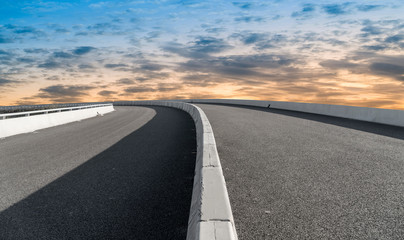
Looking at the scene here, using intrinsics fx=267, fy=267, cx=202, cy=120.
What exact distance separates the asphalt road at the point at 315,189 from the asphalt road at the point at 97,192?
0.99m

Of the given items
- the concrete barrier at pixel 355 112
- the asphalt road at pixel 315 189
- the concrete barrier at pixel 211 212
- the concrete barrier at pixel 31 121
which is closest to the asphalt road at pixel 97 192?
Result: the concrete barrier at pixel 211 212

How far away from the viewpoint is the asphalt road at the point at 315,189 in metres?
3.24

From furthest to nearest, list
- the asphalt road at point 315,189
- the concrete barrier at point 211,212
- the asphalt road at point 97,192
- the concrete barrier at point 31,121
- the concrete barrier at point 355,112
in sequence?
the concrete barrier at point 355,112
the concrete barrier at point 31,121
the asphalt road at point 97,192
the asphalt road at point 315,189
the concrete barrier at point 211,212

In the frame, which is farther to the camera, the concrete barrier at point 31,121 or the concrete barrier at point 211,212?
the concrete barrier at point 31,121

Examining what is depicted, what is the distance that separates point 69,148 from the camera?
28.4 feet

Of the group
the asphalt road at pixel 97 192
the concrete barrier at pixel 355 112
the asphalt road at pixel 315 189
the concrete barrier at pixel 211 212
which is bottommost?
the asphalt road at pixel 97 192

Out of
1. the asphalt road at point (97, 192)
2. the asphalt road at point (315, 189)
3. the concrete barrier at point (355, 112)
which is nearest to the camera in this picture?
the asphalt road at point (315, 189)

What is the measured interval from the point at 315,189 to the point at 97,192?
375 cm

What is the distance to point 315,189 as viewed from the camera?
448cm

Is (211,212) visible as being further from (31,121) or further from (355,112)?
(355,112)

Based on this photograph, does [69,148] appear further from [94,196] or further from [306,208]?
[306,208]

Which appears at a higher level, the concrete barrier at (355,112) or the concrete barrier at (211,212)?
the concrete barrier at (355,112)

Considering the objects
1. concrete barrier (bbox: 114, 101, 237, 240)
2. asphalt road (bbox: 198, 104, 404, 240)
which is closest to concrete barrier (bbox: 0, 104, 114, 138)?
asphalt road (bbox: 198, 104, 404, 240)

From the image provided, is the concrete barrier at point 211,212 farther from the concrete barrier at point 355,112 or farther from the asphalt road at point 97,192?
the concrete barrier at point 355,112
